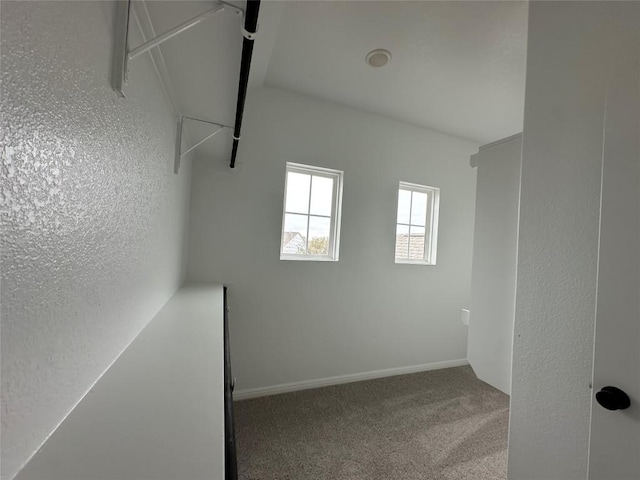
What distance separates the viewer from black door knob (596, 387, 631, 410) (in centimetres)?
68

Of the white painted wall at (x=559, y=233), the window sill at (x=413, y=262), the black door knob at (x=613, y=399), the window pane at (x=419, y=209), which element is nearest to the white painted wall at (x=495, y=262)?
the white painted wall at (x=559, y=233)

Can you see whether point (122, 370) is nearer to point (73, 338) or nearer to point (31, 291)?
point (73, 338)

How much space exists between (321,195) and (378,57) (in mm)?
1201

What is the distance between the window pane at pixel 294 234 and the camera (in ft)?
8.48

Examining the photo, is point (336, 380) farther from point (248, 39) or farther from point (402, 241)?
point (248, 39)

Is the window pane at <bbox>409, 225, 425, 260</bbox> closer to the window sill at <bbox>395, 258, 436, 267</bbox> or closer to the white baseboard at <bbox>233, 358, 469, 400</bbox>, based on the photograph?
the window sill at <bbox>395, 258, 436, 267</bbox>

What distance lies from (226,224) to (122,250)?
4.98 feet

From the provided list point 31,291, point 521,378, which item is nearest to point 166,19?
point 31,291

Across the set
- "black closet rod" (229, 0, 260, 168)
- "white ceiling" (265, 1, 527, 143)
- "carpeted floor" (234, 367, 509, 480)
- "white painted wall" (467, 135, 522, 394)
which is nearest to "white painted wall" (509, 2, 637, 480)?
"white painted wall" (467, 135, 522, 394)

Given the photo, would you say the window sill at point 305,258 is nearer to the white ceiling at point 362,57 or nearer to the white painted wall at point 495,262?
the white ceiling at point 362,57

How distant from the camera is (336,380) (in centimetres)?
264

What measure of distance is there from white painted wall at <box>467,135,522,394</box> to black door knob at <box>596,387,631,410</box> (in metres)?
0.66

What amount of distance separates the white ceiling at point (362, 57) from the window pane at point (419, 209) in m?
0.80

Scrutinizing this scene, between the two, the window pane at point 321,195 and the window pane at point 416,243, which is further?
the window pane at point 416,243
